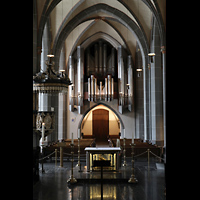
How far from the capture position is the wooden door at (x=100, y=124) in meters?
24.2

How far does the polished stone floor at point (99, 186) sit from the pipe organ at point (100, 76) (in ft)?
32.7

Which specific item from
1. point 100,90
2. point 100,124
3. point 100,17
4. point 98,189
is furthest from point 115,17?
point 100,124

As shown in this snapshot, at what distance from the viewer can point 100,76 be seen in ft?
65.1

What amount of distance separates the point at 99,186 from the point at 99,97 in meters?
11.9

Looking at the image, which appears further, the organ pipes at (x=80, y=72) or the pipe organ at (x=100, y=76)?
the organ pipes at (x=80, y=72)

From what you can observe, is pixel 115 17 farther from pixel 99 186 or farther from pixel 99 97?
pixel 99 186

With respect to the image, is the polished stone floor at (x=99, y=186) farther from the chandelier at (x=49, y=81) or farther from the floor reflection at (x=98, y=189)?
the chandelier at (x=49, y=81)

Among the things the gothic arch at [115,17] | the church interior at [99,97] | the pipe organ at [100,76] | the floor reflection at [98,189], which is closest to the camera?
the floor reflection at [98,189]

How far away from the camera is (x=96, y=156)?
28.1 feet

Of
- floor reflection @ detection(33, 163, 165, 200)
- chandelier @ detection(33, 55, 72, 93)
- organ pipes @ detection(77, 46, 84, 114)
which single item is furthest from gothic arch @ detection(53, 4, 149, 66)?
floor reflection @ detection(33, 163, 165, 200)

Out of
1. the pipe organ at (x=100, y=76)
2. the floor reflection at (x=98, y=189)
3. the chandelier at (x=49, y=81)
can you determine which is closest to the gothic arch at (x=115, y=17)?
the pipe organ at (x=100, y=76)
